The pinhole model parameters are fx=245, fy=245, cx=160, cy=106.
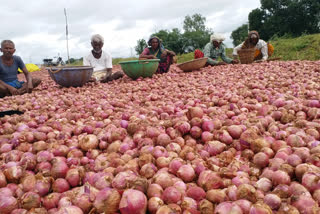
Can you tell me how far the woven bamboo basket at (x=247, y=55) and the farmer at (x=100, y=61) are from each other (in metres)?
3.91

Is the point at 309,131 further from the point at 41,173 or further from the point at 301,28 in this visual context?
the point at 301,28

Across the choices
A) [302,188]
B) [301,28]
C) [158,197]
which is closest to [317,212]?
[302,188]

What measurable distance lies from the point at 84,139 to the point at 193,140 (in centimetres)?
92

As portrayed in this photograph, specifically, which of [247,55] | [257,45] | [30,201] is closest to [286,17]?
[257,45]

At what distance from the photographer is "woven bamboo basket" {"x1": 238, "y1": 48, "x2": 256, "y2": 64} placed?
7523 mm

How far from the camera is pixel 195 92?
12.2ft

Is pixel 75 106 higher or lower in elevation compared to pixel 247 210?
higher

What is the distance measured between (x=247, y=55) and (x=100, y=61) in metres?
4.44

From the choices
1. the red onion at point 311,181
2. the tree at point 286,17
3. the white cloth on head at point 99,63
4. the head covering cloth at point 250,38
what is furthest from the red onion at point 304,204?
the tree at point 286,17

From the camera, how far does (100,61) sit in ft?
21.8

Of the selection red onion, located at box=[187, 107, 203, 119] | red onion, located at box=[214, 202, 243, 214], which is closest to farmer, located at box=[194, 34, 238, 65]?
red onion, located at box=[187, 107, 203, 119]

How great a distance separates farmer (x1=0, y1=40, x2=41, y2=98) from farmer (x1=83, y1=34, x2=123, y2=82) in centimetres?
148

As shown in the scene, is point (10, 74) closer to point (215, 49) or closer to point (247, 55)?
point (215, 49)

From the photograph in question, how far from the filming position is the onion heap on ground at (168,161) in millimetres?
1248
